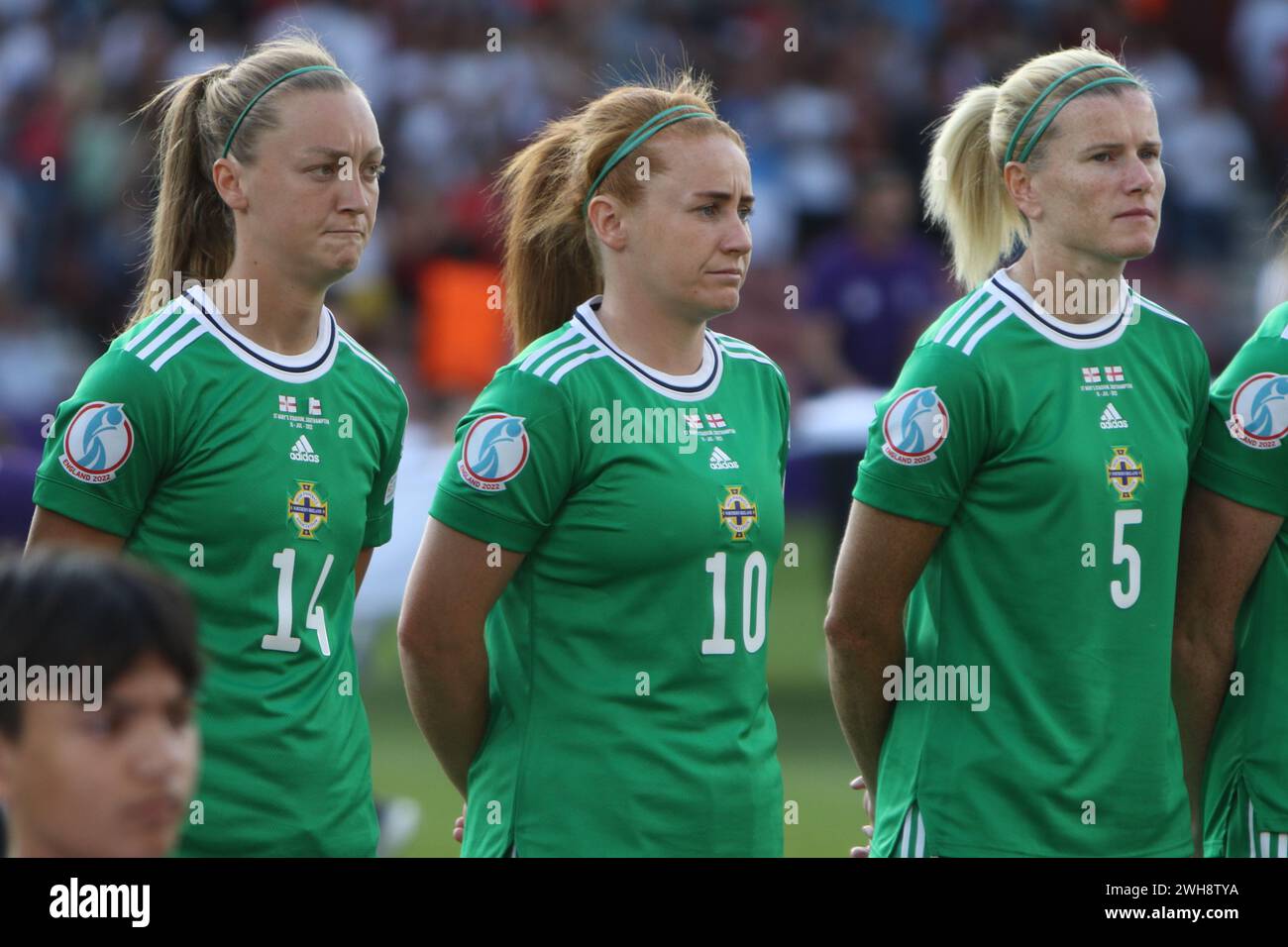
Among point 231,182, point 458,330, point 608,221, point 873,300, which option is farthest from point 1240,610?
point 458,330

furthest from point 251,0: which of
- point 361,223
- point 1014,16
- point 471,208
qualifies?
point 361,223

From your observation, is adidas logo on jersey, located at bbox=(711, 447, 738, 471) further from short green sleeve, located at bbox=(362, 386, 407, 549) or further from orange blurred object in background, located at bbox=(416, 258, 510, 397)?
orange blurred object in background, located at bbox=(416, 258, 510, 397)

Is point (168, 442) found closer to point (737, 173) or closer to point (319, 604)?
point (319, 604)

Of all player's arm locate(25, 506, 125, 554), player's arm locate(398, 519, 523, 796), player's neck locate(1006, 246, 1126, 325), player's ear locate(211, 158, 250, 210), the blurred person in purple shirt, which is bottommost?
player's arm locate(398, 519, 523, 796)

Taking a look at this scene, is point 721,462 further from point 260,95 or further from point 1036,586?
point 260,95

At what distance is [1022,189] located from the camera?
12.9 ft

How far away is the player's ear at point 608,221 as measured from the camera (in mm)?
3869

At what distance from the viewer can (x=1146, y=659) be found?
3705 mm

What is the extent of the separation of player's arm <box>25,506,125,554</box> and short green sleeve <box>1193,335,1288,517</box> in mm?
2153

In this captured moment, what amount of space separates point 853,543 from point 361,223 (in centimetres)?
116

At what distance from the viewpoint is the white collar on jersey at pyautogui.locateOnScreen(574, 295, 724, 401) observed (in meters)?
3.77

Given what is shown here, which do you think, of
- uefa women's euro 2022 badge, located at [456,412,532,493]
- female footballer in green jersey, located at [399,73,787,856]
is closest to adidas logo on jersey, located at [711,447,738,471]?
female footballer in green jersey, located at [399,73,787,856]

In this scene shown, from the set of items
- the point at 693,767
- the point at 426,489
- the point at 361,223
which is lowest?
the point at 693,767

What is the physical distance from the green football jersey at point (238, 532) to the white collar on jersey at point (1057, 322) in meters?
1.37
